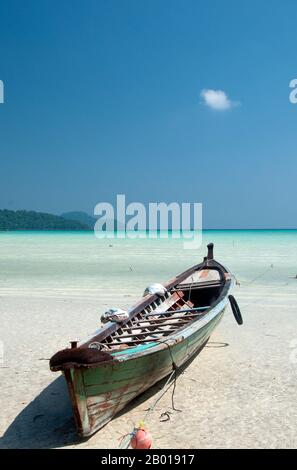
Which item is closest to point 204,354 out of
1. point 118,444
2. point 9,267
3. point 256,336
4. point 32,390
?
point 256,336

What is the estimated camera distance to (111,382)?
447 centimetres

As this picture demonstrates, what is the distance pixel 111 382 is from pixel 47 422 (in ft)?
3.96

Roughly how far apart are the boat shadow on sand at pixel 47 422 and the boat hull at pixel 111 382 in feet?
1.08

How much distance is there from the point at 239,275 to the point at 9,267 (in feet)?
39.2

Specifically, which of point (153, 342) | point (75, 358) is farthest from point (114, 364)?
point (153, 342)

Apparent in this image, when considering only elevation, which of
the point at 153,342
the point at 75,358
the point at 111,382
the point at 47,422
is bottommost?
the point at 47,422

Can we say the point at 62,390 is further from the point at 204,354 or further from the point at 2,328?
the point at 2,328

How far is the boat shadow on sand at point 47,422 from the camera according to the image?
15.2ft

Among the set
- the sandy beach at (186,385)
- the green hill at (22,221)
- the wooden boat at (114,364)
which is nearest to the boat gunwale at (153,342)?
the wooden boat at (114,364)

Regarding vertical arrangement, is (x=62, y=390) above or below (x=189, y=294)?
below

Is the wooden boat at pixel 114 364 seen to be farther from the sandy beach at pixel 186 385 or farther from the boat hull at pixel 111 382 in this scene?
the sandy beach at pixel 186 385

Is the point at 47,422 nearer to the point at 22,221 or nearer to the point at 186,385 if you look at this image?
the point at 186,385

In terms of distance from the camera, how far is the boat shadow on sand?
4629mm
